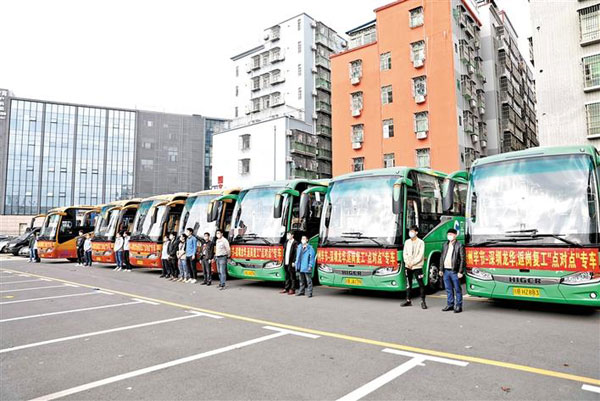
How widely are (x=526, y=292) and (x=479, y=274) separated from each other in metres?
0.95

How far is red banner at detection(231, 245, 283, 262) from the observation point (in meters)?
12.4

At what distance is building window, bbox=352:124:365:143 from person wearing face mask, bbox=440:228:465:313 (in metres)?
27.7

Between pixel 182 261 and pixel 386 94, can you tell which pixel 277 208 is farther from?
pixel 386 94

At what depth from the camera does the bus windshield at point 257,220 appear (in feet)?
42.0

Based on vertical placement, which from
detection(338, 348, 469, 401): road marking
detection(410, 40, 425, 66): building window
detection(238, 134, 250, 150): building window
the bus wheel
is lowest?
detection(338, 348, 469, 401): road marking

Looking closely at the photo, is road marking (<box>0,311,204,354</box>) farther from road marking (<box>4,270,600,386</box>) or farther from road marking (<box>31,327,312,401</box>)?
road marking (<box>31,327,312,401</box>)

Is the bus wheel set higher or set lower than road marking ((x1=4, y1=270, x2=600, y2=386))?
higher

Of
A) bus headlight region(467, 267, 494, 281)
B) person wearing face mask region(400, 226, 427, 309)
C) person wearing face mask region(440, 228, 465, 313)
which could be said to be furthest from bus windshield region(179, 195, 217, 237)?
bus headlight region(467, 267, 494, 281)

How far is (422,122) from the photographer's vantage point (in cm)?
3219

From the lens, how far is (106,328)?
24.6 feet

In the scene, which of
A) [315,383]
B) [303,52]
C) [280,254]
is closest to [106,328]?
[315,383]

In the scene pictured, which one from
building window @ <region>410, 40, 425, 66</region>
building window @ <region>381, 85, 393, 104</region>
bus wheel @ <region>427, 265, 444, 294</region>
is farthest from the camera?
building window @ <region>381, 85, 393, 104</region>

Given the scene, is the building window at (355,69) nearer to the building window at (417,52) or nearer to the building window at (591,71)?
the building window at (417,52)

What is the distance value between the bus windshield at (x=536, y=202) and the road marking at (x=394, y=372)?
4.08 meters
